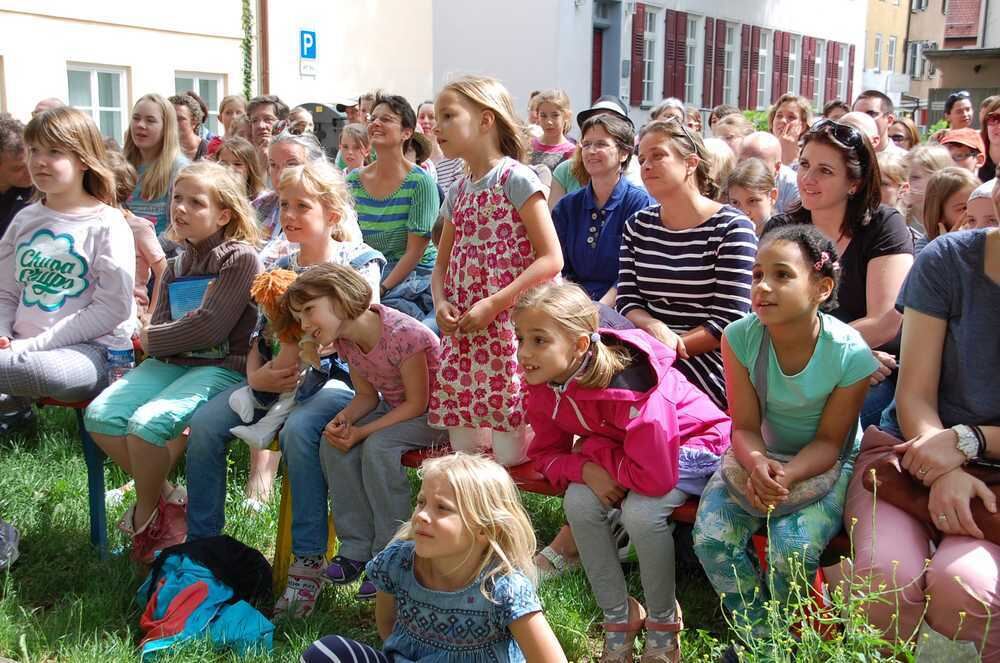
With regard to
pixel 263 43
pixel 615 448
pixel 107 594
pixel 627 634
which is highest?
pixel 263 43

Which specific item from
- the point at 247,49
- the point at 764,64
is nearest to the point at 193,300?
the point at 247,49

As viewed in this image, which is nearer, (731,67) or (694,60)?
(694,60)

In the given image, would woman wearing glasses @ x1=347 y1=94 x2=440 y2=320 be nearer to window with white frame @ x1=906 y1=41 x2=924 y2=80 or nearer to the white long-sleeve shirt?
the white long-sleeve shirt

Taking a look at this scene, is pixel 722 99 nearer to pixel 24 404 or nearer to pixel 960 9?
pixel 960 9

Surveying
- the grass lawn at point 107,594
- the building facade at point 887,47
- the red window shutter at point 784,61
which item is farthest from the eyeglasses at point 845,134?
the building facade at point 887,47

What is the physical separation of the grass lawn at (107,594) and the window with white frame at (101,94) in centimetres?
994

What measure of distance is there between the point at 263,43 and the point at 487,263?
43.1 ft

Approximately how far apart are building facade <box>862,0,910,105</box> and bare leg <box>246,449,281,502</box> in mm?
36663

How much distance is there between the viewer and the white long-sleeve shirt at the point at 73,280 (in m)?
4.24

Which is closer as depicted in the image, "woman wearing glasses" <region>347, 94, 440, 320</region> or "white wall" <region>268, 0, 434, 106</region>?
"woman wearing glasses" <region>347, 94, 440, 320</region>

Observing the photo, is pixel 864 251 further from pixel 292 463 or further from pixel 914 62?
pixel 914 62

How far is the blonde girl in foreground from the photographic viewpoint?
8.48 ft

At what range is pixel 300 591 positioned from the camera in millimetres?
3516

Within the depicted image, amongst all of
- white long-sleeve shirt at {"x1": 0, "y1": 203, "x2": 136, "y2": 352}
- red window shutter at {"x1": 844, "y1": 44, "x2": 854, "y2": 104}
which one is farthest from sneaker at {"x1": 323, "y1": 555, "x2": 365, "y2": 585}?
red window shutter at {"x1": 844, "y1": 44, "x2": 854, "y2": 104}
